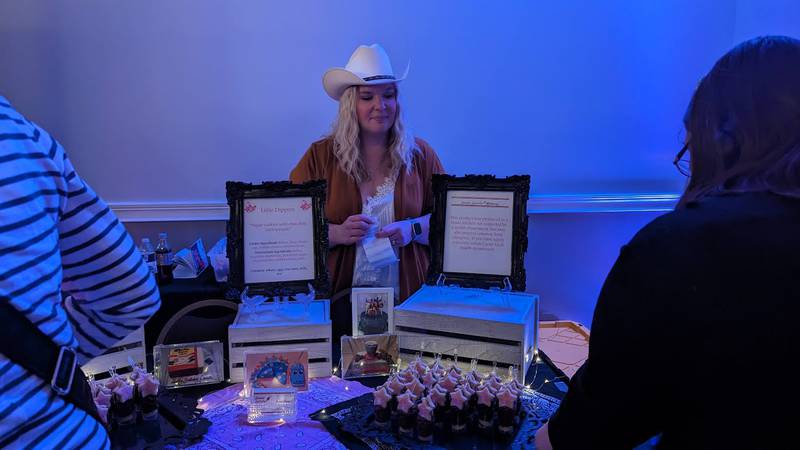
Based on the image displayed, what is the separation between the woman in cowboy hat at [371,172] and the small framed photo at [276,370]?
2.21ft

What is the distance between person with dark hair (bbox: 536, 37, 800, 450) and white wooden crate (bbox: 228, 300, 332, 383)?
82cm

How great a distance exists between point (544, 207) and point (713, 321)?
8.06ft

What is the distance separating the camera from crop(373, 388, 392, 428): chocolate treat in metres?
1.23

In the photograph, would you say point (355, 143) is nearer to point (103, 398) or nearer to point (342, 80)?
point (342, 80)

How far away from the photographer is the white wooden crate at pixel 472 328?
4.66ft

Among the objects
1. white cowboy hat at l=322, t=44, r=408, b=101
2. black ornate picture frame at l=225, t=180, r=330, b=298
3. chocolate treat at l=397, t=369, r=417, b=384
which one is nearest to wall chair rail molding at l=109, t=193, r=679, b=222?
white cowboy hat at l=322, t=44, r=408, b=101

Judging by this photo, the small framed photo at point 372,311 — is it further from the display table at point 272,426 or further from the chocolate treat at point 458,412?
the chocolate treat at point 458,412

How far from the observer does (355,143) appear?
2.13m

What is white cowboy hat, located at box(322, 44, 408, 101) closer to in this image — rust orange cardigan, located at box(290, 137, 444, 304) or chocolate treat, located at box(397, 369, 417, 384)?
rust orange cardigan, located at box(290, 137, 444, 304)

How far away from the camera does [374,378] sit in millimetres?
1483

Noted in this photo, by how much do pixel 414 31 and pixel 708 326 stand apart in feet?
8.05

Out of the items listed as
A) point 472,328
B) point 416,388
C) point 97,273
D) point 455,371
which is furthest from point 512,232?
point 97,273

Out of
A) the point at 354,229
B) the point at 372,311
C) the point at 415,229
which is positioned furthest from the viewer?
the point at 415,229

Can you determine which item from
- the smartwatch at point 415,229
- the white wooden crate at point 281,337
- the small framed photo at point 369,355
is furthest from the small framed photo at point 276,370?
the smartwatch at point 415,229
